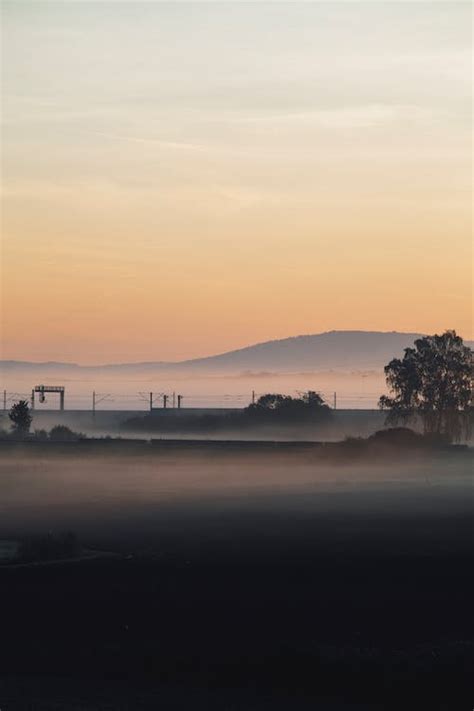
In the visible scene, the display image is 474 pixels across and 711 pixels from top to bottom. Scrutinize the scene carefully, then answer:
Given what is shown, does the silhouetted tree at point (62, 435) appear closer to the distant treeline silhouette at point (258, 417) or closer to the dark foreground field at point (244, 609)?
the distant treeline silhouette at point (258, 417)

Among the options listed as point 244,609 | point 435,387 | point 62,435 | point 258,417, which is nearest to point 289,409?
point 258,417

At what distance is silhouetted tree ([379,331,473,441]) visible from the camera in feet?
416

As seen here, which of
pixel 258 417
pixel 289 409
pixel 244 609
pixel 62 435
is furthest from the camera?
pixel 289 409

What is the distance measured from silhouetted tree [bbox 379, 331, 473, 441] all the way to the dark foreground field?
2238 inches

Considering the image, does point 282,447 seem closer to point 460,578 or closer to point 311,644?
point 460,578

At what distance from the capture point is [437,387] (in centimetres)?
12688

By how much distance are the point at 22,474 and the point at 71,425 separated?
281 feet

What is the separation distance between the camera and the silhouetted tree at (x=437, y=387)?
127 meters

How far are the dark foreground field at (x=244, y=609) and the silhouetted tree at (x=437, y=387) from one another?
5686 cm

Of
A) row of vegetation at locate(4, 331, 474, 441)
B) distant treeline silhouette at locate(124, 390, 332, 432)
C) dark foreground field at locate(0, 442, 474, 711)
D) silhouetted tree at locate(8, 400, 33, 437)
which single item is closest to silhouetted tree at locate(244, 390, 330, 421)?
distant treeline silhouette at locate(124, 390, 332, 432)

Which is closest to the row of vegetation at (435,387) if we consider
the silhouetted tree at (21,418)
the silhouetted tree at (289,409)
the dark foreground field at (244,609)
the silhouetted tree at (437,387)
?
the silhouetted tree at (437,387)

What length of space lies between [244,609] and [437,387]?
298ft

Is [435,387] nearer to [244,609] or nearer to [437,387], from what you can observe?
[437,387]

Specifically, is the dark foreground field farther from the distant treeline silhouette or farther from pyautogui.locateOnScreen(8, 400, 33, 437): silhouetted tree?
the distant treeline silhouette
